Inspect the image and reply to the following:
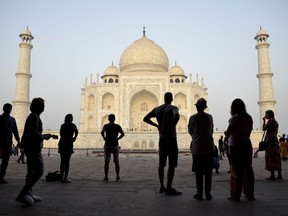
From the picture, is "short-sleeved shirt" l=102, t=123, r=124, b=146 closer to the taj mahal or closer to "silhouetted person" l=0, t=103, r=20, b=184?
"silhouetted person" l=0, t=103, r=20, b=184

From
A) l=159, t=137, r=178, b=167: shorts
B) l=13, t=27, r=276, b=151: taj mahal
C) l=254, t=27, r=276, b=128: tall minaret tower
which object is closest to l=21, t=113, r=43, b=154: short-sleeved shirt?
l=159, t=137, r=178, b=167: shorts

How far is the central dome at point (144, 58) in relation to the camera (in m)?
38.8

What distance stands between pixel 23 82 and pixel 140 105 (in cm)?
1370

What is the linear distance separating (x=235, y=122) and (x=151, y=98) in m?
32.7

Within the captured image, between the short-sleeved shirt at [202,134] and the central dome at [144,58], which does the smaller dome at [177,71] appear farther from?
the short-sleeved shirt at [202,134]

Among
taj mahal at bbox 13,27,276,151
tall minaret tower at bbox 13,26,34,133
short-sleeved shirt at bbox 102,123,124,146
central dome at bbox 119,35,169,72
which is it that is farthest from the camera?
central dome at bbox 119,35,169,72

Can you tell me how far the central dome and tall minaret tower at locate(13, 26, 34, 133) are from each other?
12.5 meters

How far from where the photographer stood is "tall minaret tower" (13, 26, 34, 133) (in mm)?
30891

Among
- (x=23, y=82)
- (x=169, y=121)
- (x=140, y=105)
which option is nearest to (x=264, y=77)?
(x=140, y=105)

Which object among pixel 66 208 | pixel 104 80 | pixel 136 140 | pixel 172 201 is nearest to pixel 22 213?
pixel 66 208

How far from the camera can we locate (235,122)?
384 cm

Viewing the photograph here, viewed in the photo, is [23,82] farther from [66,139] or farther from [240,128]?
[240,128]

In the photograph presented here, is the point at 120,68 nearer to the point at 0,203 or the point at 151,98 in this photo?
the point at 151,98

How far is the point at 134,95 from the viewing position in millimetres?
34969
